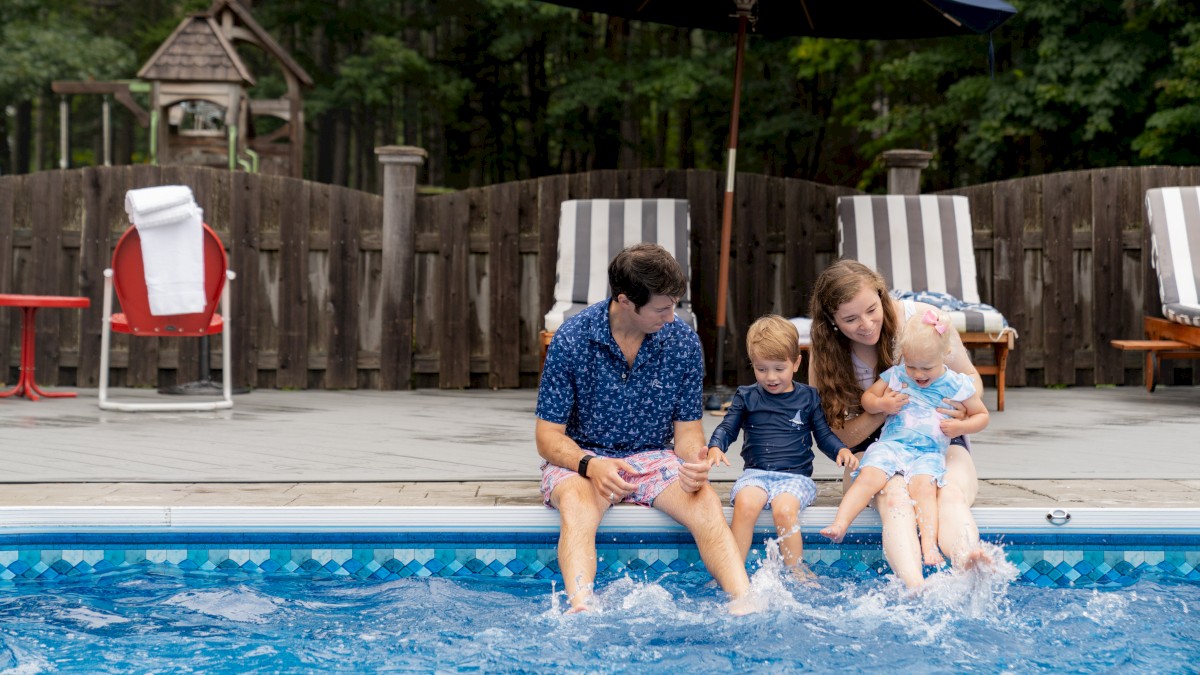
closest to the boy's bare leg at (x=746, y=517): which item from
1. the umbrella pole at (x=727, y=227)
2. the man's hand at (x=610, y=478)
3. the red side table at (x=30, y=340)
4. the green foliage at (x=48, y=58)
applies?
the man's hand at (x=610, y=478)

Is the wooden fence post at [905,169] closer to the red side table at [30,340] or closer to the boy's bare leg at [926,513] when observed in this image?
the boy's bare leg at [926,513]

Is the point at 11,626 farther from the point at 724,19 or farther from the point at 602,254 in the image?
the point at 724,19

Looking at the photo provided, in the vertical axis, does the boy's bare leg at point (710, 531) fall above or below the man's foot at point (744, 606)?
above

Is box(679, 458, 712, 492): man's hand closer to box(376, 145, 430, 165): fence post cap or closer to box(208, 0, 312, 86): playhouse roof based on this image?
box(376, 145, 430, 165): fence post cap

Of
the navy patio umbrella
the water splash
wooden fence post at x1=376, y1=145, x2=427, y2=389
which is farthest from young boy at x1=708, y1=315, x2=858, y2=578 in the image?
wooden fence post at x1=376, y1=145, x2=427, y2=389

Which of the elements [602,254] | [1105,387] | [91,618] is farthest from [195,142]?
[91,618]

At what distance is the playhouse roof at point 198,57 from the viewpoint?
12062mm

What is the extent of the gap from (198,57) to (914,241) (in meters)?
8.24

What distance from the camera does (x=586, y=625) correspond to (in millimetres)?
2816

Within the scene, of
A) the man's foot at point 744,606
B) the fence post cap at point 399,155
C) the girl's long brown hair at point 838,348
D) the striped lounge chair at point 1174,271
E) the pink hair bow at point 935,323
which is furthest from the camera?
the fence post cap at point 399,155

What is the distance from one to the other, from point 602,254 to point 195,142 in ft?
24.7

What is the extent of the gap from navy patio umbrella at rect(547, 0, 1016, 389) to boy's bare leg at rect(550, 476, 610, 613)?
10.5 ft

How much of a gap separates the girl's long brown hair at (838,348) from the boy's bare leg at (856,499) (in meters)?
0.29

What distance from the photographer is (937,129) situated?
1645 cm
